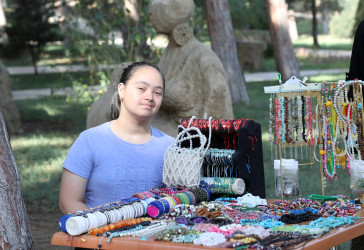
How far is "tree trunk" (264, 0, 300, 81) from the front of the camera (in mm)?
11438

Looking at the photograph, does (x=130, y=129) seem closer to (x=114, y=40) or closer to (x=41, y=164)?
(x=41, y=164)

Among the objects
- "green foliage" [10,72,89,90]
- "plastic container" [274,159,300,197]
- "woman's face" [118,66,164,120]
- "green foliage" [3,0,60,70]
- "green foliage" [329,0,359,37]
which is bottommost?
"plastic container" [274,159,300,197]

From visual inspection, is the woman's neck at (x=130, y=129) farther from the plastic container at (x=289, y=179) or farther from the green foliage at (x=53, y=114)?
the green foliage at (x=53, y=114)

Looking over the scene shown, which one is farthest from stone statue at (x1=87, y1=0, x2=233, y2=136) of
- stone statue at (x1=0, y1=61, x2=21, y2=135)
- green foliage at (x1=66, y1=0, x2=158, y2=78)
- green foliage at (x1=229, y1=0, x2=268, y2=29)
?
green foliage at (x1=229, y1=0, x2=268, y2=29)

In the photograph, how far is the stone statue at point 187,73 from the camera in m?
5.41

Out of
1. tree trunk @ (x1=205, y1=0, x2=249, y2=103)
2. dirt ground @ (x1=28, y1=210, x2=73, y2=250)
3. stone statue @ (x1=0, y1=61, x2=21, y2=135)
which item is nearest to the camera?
dirt ground @ (x1=28, y1=210, x2=73, y2=250)

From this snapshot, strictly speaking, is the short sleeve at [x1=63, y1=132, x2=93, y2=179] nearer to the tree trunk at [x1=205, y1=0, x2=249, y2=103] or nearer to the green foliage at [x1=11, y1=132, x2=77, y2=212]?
the green foliage at [x1=11, y1=132, x2=77, y2=212]

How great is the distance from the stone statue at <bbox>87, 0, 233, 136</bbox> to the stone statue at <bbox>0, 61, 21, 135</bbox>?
5.54 meters

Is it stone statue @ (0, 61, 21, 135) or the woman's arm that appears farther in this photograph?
stone statue @ (0, 61, 21, 135)

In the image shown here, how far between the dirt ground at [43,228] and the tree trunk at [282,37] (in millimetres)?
6261

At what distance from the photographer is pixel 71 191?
2.99 metres

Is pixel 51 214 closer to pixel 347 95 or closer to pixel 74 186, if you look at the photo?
pixel 74 186

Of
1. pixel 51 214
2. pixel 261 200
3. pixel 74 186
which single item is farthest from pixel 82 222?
pixel 51 214

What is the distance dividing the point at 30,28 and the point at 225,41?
756 centimetres
